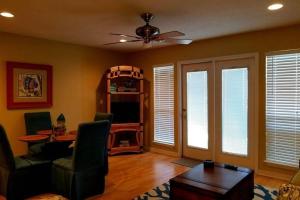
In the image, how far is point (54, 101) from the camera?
468 centimetres

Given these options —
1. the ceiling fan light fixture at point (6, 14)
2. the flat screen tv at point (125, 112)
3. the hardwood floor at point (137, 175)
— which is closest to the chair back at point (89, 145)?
the hardwood floor at point (137, 175)

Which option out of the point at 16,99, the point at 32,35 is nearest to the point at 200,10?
the point at 32,35

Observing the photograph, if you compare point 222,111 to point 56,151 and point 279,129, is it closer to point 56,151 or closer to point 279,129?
point 279,129

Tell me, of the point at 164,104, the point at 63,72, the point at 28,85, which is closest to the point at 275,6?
the point at 164,104

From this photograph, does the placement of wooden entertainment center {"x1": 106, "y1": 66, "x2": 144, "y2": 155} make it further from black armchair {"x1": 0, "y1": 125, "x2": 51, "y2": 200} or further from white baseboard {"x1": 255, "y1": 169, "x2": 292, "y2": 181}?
white baseboard {"x1": 255, "y1": 169, "x2": 292, "y2": 181}

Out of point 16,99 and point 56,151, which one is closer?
point 56,151

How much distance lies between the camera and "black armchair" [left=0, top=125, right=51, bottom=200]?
9.48 ft

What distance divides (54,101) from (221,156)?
3456 mm

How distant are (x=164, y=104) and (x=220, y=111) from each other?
4.39ft

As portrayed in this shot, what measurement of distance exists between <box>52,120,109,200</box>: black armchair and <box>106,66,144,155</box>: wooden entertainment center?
6.29 feet

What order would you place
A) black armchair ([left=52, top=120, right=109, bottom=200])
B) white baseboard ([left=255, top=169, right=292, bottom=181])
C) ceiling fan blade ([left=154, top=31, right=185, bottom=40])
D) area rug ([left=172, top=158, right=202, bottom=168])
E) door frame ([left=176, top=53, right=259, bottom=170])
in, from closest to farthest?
ceiling fan blade ([left=154, top=31, right=185, bottom=40]) < black armchair ([left=52, top=120, right=109, bottom=200]) < white baseboard ([left=255, top=169, right=292, bottom=181]) < door frame ([left=176, top=53, right=259, bottom=170]) < area rug ([left=172, top=158, right=202, bottom=168])

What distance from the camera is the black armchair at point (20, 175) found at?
289 centimetres

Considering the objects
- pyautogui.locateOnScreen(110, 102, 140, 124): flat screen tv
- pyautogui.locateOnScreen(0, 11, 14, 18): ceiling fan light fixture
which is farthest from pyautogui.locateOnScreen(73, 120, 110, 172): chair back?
pyautogui.locateOnScreen(110, 102, 140, 124): flat screen tv

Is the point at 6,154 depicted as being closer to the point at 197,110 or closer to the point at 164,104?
the point at 164,104
